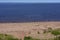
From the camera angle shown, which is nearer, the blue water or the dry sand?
the dry sand

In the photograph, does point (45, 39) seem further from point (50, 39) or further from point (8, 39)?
point (8, 39)

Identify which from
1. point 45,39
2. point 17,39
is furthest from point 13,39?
point 45,39

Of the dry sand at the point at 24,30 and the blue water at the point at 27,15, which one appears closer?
the dry sand at the point at 24,30

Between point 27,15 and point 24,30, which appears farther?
point 27,15

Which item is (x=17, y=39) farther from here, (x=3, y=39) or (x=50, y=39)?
(x=50, y=39)

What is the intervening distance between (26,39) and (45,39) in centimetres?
153

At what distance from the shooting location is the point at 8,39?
15711mm

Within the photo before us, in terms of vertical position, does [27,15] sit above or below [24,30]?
above

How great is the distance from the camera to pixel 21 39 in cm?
1581

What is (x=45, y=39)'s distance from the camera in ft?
52.7

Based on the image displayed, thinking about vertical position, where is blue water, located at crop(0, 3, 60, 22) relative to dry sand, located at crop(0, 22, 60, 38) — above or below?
above

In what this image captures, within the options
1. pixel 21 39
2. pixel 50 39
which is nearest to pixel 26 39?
pixel 21 39

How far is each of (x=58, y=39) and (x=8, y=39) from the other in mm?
3289

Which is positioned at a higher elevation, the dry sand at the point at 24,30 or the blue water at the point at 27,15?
the blue water at the point at 27,15
